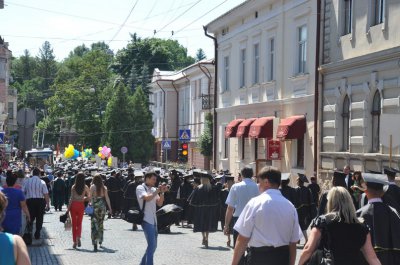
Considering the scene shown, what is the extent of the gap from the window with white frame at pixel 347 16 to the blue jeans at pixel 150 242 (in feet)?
49.5

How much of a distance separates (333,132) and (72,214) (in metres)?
12.5

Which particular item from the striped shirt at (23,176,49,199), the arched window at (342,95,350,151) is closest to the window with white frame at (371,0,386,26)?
the arched window at (342,95,350,151)

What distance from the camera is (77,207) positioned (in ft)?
55.2

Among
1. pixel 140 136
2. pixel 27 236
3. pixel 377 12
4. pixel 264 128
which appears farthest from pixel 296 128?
pixel 140 136

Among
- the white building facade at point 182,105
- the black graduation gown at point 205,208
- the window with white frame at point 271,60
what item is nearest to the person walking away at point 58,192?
the window with white frame at point 271,60

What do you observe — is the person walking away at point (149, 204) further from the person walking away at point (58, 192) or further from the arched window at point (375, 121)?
the person walking away at point (58, 192)

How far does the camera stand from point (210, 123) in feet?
161

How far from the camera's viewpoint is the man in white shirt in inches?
297

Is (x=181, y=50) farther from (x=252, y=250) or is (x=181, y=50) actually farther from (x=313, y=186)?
(x=252, y=250)

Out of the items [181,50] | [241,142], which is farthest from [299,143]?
[181,50]

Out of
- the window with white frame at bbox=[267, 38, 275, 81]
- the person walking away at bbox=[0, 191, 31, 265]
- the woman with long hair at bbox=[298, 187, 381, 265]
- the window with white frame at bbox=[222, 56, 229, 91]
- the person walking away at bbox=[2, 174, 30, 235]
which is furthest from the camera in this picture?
the window with white frame at bbox=[222, 56, 229, 91]

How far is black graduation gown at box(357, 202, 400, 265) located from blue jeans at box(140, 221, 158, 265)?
4.85m

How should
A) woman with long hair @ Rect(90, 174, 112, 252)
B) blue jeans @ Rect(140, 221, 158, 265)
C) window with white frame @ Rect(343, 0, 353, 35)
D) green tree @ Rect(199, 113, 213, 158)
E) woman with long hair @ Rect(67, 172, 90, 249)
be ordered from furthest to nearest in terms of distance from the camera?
1. green tree @ Rect(199, 113, 213, 158)
2. window with white frame @ Rect(343, 0, 353, 35)
3. woman with long hair @ Rect(67, 172, 90, 249)
4. woman with long hair @ Rect(90, 174, 112, 252)
5. blue jeans @ Rect(140, 221, 158, 265)

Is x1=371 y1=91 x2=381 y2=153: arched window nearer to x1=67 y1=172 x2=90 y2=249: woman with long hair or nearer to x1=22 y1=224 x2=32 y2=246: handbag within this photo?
x1=67 y1=172 x2=90 y2=249: woman with long hair
